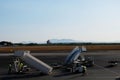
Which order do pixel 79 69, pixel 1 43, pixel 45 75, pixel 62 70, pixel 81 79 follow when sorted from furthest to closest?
pixel 1 43 → pixel 62 70 → pixel 79 69 → pixel 45 75 → pixel 81 79

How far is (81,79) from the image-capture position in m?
35.0

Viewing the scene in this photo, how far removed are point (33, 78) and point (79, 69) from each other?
7823 millimetres

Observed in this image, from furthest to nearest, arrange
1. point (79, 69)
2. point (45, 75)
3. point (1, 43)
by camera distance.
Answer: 1. point (1, 43)
2. point (79, 69)
3. point (45, 75)

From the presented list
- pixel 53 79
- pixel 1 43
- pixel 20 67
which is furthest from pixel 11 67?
pixel 1 43

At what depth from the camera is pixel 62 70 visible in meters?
44.6

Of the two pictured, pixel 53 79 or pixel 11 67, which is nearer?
pixel 53 79

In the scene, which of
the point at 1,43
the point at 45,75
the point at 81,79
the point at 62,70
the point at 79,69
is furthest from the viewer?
the point at 1,43

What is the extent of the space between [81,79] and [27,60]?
10.3 metres

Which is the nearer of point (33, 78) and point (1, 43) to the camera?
point (33, 78)

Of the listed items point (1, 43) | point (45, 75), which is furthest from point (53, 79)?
point (1, 43)

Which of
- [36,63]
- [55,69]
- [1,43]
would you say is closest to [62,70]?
[55,69]

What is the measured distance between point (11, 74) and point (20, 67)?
2382mm

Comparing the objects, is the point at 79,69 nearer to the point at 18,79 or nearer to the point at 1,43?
the point at 18,79

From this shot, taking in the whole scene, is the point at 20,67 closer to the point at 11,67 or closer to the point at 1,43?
the point at 11,67
